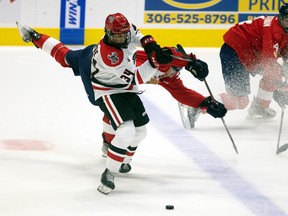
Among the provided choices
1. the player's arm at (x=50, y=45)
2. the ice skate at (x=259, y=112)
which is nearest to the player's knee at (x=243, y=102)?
the ice skate at (x=259, y=112)

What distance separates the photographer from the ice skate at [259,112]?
21.8ft

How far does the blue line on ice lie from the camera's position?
4.72 metres

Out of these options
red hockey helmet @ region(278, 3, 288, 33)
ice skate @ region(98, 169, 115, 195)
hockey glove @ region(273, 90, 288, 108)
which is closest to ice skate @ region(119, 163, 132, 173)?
ice skate @ region(98, 169, 115, 195)

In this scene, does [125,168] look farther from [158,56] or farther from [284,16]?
[284,16]

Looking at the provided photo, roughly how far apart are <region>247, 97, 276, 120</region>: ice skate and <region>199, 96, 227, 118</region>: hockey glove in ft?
3.23

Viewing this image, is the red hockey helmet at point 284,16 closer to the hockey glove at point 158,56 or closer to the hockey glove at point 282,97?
the hockey glove at point 282,97

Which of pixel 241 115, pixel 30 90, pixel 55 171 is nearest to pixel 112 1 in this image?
pixel 30 90

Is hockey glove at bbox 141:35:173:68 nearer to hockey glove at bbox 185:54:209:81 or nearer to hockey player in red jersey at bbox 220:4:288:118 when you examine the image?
hockey glove at bbox 185:54:209:81

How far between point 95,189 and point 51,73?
2889mm

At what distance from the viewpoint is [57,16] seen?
8.39 meters

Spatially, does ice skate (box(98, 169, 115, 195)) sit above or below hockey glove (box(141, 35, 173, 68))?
below

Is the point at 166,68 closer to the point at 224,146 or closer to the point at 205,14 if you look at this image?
the point at 224,146

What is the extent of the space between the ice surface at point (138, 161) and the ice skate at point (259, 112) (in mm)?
68

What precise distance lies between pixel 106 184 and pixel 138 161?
0.71 metres
